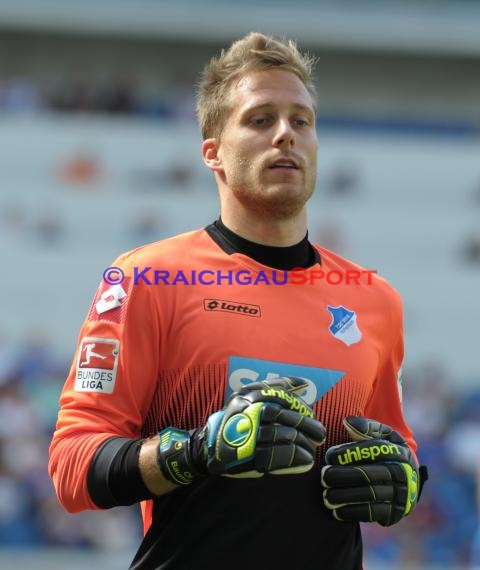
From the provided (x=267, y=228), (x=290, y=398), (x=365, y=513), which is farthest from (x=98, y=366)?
(x=365, y=513)

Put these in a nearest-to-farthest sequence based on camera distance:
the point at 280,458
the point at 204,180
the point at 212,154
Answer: the point at 280,458
the point at 212,154
the point at 204,180

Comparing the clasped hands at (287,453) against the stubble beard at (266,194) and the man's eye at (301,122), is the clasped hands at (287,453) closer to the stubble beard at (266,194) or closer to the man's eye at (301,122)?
the stubble beard at (266,194)

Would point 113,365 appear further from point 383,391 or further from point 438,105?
point 438,105

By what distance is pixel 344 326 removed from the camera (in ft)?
10.8

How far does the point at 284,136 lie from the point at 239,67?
33 centimetres

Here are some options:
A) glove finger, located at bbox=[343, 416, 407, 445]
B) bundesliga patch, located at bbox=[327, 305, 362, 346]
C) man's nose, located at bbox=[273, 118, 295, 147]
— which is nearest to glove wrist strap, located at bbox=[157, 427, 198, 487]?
glove finger, located at bbox=[343, 416, 407, 445]

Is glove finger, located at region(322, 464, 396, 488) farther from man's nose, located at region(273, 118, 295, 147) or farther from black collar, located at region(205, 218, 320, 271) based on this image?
man's nose, located at region(273, 118, 295, 147)

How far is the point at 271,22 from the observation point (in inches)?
696

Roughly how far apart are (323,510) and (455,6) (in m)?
16.3

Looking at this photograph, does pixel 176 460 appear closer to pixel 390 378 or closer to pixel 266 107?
pixel 390 378

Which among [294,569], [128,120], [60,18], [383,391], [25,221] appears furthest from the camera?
[60,18]

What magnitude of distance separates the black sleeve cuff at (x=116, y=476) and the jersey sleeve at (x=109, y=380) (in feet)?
0.20

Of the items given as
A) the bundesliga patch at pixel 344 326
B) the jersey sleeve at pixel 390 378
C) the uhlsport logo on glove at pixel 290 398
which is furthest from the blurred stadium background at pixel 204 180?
the uhlsport logo on glove at pixel 290 398

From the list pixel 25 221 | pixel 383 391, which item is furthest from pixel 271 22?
pixel 383 391
